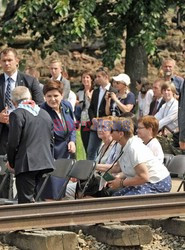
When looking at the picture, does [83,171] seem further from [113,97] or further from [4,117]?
[113,97]

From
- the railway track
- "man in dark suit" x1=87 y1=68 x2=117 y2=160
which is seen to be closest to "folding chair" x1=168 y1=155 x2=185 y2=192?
the railway track

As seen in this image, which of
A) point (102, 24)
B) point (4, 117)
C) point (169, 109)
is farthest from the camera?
point (102, 24)

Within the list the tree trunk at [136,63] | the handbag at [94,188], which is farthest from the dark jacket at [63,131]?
the tree trunk at [136,63]

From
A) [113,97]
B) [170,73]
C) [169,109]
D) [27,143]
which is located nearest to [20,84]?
[27,143]

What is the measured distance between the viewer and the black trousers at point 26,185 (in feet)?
40.9

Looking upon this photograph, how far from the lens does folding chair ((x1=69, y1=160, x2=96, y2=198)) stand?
520 inches

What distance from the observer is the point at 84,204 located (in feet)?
39.0

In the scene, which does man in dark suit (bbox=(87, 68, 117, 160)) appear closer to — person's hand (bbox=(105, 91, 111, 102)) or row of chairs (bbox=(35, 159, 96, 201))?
person's hand (bbox=(105, 91, 111, 102))

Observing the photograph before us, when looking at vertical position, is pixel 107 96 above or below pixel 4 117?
above

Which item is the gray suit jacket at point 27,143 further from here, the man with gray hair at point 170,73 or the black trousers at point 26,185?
the man with gray hair at point 170,73

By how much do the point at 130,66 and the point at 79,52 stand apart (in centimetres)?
506

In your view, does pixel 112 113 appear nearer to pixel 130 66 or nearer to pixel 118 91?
pixel 118 91

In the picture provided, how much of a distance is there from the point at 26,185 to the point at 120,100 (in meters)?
5.83

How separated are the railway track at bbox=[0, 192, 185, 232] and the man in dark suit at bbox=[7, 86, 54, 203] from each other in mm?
757
